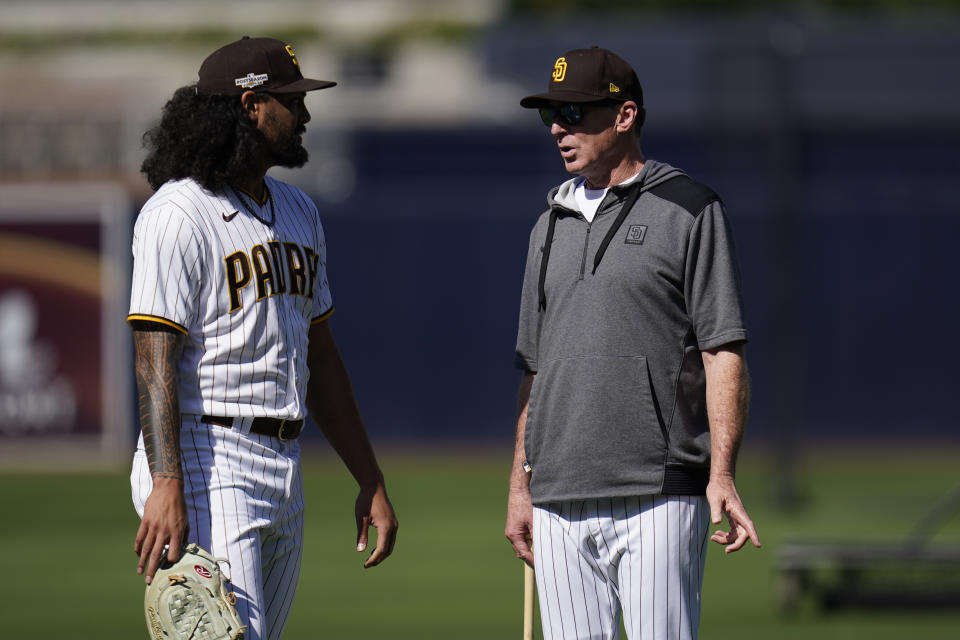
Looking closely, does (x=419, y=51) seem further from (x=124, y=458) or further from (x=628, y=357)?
(x=628, y=357)

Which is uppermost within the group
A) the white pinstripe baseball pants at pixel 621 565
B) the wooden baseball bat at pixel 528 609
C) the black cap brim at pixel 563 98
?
the black cap brim at pixel 563 98

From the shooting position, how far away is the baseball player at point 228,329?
371 cm

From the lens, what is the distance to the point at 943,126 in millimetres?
21359

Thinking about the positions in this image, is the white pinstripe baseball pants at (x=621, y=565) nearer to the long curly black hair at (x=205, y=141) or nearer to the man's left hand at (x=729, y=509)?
the man's left hand at (x=729, y=509)

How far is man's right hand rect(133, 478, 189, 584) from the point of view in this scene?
3.58m

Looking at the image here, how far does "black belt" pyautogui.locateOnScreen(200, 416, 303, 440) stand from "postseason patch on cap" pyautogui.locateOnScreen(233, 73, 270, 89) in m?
0.90

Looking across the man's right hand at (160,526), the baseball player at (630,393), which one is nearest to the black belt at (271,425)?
the man's right hand at (160,526)

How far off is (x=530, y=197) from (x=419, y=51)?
19.3m

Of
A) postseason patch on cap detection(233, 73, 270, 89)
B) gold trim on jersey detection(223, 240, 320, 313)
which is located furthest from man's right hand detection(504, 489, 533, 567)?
postseason patch on cap detection(233, 73, 270, 89)

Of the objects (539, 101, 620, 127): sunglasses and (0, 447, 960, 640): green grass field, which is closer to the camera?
(539, 101, 620, 127): sunglasses

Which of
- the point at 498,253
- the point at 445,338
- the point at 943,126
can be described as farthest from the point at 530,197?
the point at 943,126

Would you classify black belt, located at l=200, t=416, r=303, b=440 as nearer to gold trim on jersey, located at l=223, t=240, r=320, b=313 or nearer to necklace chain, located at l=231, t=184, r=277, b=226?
gold trim on jersey, located at l=223, t=240, r=320, b=313

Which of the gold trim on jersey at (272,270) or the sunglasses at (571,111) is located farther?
the sunglasses at (571,111)

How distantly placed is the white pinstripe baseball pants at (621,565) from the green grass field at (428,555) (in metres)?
3.46
